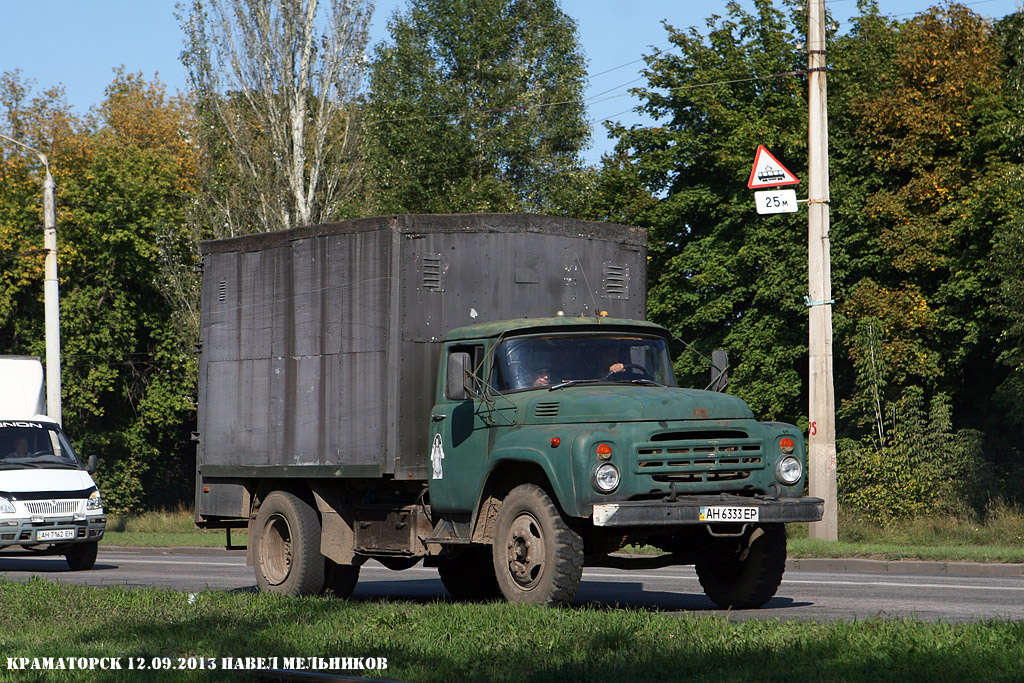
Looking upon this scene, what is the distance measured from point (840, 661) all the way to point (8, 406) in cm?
1649

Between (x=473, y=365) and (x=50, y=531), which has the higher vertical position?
(x=473, y=365)

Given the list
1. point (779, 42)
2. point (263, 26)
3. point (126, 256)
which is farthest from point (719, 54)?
point (126, 256)

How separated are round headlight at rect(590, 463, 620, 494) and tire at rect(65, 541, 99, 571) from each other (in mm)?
12563

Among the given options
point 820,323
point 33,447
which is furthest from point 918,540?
point 33,447

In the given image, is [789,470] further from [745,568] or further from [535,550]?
[535,550]

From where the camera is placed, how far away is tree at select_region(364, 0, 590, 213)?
40312 mm

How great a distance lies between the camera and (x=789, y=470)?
10945mm

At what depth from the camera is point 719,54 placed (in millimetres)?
37188

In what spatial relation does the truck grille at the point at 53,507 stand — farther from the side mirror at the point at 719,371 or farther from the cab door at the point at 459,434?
the side mirror at the point at 719,371

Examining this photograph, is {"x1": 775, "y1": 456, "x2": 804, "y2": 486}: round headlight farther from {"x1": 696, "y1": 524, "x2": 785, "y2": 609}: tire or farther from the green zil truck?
{"x1": 696, "y1": 524, "x2": 785, "y2": 609}: tire

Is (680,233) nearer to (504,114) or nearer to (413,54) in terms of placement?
(504,114)

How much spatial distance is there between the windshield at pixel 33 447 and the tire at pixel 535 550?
11.3 metres

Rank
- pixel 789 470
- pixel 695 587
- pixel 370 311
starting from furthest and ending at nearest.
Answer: pixel 695 587, pixel 370 311, pixel 789 470

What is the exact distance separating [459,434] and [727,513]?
257cm
